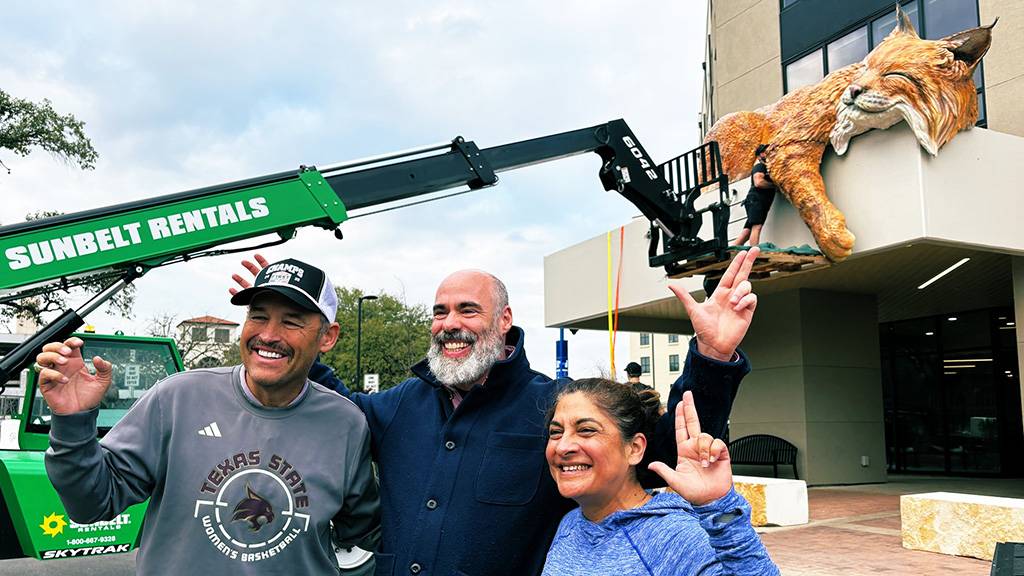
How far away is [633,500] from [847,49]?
46.3 feet

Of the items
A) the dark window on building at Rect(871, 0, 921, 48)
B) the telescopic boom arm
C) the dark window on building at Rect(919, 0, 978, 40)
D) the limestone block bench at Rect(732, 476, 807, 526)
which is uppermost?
the dark window on building at Rect(871, 0, 921, 48)

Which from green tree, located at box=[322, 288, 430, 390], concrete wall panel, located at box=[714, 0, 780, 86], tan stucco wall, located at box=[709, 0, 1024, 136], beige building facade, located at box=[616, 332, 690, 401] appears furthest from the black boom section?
beige building facade, located at box=[616, 332, 690, 401]

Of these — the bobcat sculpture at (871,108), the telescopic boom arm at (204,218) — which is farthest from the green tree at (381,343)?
the telescopic boom arm at (204,218)

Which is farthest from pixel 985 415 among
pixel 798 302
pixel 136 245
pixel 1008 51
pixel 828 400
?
pixel 136 245

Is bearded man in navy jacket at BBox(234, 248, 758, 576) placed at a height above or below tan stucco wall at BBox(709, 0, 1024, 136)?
below

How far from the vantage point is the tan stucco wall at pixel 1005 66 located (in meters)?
11.7

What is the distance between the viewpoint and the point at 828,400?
15.4m

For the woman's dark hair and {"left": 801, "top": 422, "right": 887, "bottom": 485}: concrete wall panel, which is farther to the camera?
{"left": 801, "top": 422, "right": 887, "bottom": 485}: concrete wall panel

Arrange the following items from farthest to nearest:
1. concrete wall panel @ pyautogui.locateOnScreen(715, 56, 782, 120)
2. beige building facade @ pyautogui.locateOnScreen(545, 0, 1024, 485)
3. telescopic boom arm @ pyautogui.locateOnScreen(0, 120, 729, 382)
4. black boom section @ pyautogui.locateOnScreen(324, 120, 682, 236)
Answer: concrete wall panel @ pyautogui.locateOnScreen(715, 56, 782, 120), beige building facade @ pyautogui.locateOnScreen(545, 0, 1024, 485), black boom section @ pyautogui.locateOnScreen(324, 120, 682, 236), telescopic boom arm @ pyautogui.locateOnScreen(0, 120, 729, 382)

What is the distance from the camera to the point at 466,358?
3.01 metres

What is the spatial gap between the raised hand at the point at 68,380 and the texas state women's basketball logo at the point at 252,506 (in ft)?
1.45

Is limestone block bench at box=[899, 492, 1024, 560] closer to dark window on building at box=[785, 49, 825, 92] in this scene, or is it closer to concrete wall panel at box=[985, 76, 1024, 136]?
concrete wall panel at box=[985, 76, 1024, 136]

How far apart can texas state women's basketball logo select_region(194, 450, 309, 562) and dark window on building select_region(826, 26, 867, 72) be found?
1380 cm

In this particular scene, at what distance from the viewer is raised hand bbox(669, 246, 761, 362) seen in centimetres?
272
